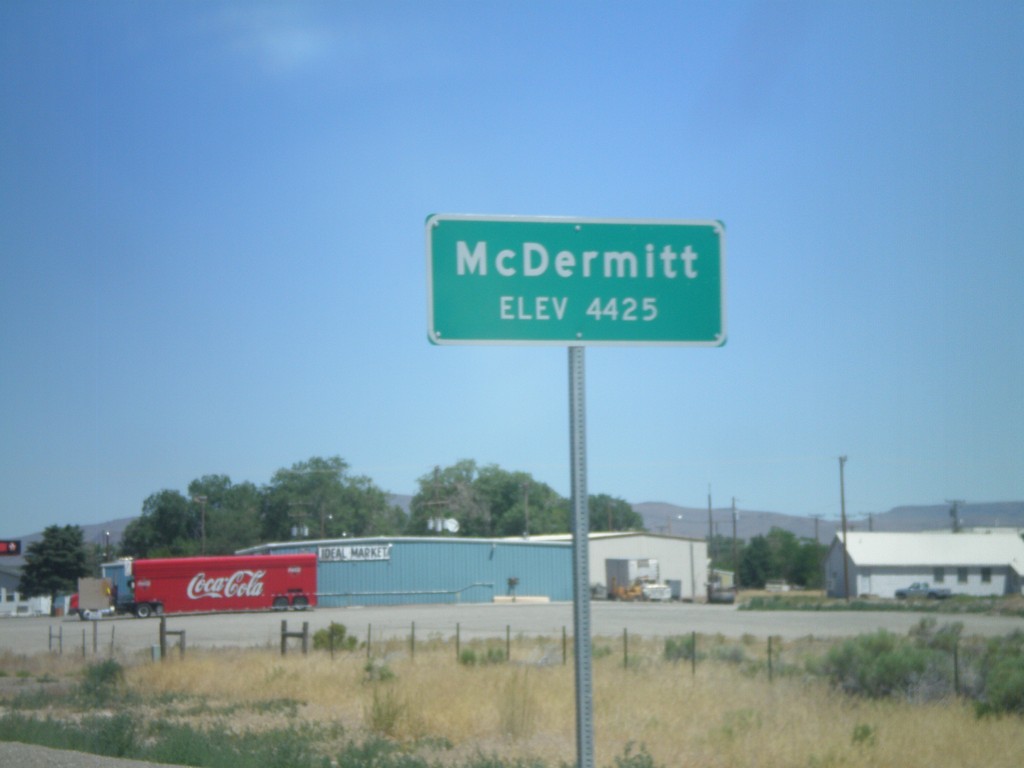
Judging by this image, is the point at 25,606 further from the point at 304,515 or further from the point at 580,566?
the point at 580,566

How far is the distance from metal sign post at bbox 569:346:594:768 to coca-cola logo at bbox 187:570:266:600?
185 feet

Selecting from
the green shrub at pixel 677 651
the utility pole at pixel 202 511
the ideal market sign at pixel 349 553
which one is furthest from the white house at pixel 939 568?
the green shrub at pixel 677 651

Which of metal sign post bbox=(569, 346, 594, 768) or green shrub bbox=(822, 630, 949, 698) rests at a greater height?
metal sign post bbox=(569, 346, 594, 768)

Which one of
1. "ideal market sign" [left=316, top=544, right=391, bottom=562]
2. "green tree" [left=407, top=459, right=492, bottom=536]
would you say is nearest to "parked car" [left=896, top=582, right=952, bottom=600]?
"ideal market sign" [left=316, top=544, right=391, bottom=562]

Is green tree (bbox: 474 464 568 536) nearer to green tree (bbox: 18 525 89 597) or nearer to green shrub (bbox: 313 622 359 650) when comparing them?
green tree (bbox: 18 525 89 597)

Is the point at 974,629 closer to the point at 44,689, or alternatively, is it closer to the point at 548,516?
the point at 44,689

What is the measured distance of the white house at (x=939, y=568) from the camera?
3438 inches

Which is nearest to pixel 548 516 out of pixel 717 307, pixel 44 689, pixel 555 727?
pixel 44 689

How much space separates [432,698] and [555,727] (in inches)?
90.9

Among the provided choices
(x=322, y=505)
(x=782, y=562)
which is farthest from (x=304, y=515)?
(x=782, y=562)

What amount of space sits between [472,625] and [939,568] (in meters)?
55.2

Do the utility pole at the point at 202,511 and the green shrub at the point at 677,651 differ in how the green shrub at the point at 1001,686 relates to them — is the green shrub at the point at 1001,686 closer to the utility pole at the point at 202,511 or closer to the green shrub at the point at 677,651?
the green shrub at the point at 677,651

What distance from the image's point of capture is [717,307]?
4.89 m

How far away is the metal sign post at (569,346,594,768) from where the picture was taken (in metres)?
4.21
